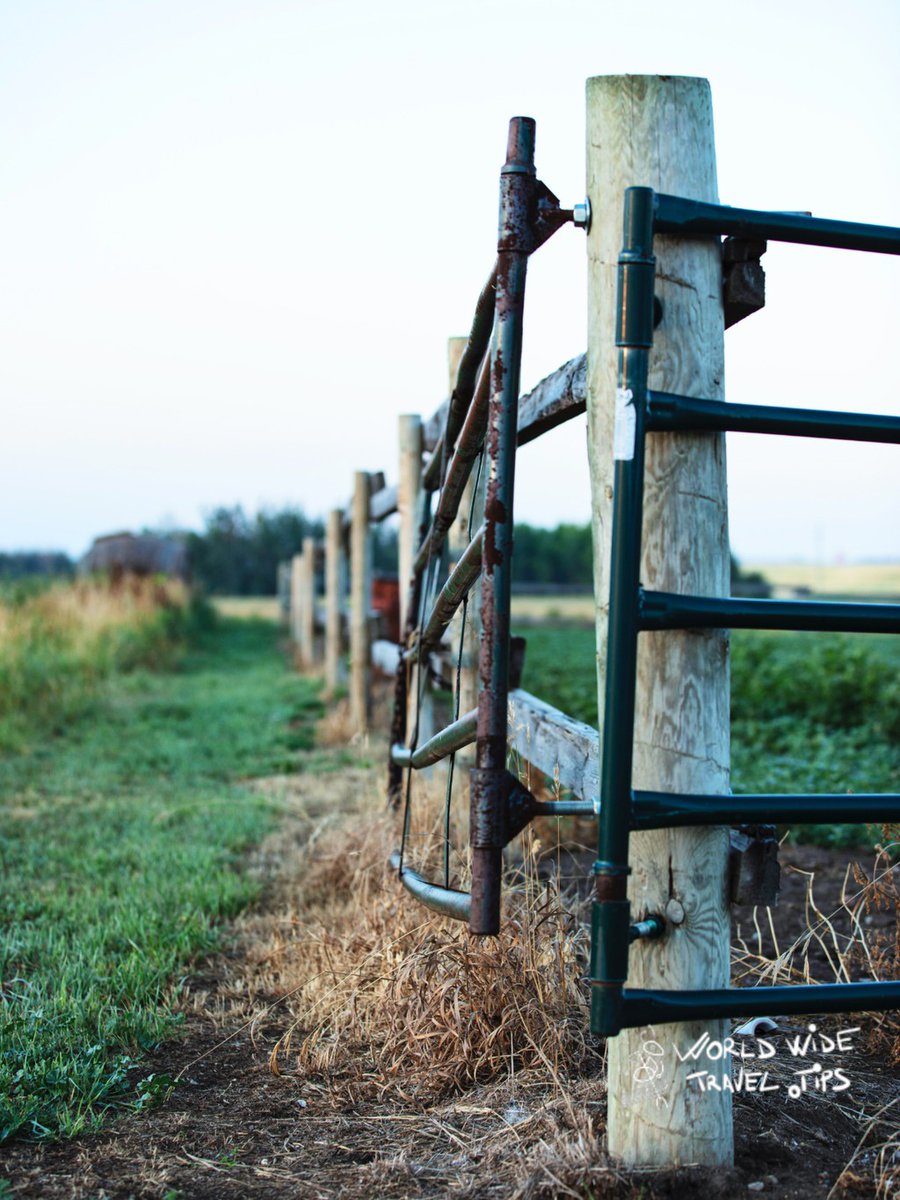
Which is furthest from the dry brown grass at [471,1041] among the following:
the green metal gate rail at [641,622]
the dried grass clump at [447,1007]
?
the green metal gate rail at [641,622]

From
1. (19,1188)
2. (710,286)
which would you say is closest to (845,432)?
(710,286)

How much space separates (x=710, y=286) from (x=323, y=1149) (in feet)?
6.03

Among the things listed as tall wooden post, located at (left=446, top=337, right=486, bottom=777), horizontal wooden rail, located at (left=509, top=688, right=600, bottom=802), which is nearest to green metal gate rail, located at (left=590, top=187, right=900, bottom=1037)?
horizontal wooden rail, located at (left=509, top=688, right=600, bottom=802)

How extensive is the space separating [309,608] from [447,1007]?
12.0 meters

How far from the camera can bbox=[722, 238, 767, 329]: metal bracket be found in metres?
1.88

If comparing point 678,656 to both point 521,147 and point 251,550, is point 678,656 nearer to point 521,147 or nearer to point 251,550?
point 521,147

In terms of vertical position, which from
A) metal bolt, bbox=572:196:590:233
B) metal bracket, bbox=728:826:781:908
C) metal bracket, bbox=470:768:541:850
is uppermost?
metal bolt, bbox=572:196:590:233

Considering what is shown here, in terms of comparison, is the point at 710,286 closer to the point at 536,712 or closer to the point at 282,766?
the point at 536,712

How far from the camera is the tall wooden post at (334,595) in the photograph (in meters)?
10.3

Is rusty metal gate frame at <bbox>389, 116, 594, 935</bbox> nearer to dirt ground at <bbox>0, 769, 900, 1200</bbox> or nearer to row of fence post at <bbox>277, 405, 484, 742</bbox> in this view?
dirt ground at <bbox>0, 769, 900, 1200</bbox>

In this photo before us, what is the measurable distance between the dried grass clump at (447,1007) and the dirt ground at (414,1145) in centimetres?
5

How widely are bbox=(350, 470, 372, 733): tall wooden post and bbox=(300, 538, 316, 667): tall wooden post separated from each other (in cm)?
506

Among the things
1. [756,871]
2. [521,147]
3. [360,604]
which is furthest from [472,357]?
[360,604]

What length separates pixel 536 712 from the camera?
309 cm
